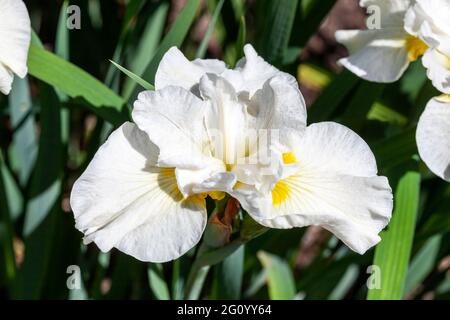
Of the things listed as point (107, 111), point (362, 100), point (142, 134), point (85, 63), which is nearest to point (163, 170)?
point (142, 134)

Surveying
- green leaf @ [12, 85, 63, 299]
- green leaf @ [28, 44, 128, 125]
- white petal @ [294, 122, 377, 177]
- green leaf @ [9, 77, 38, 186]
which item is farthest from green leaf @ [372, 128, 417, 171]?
green leaf @ [9, 77, 38, 186]

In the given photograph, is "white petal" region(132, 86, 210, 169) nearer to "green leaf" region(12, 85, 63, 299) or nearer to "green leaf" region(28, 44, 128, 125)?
"green leaf" region(28, 44, 128, 125)

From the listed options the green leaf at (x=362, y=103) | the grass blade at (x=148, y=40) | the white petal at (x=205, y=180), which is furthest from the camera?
the grass blade at (x=148, y=40)

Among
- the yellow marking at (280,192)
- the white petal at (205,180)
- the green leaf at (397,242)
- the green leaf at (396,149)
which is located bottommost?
the green leaf at (397,242)

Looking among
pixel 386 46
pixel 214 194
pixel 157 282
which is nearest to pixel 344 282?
pixel 157 282

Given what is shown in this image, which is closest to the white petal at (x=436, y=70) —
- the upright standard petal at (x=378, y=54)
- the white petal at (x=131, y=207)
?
the upright standard petal at (x=378, y=54)

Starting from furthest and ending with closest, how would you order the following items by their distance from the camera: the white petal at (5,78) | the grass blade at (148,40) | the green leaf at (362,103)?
the grass blade at (148,40) → the green leaf at (362,103) → the white petal at (5,78)

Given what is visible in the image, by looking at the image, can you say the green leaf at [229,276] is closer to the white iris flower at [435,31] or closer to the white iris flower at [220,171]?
the white iris flower at [220,171]

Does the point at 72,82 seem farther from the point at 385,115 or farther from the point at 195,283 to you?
the point at 385,115
